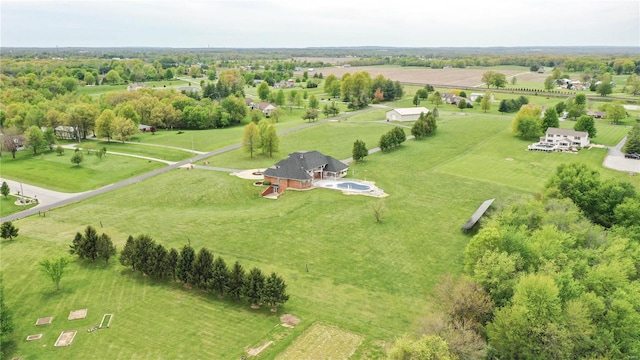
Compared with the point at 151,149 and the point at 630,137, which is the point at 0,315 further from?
the point at 630,137

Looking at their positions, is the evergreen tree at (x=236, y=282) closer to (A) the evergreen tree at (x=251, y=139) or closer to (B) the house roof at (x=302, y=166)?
(B) the house roof at (x=302, y=166)

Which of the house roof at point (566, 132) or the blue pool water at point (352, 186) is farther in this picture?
the house roof at point (566, 132)

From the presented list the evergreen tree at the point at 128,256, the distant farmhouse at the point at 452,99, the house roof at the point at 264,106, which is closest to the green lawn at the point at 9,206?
the evergreen tree at the point at 128,256

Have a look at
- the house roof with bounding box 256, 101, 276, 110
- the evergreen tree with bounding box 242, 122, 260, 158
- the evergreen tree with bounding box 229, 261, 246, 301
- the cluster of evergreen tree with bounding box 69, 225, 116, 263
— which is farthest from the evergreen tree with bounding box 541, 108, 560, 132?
the cluster of evergreen tree with bounding box 69, 225, 116, 263

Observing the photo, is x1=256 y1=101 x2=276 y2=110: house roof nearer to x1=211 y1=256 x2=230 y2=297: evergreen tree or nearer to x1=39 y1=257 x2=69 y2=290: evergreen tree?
x1=39 y1=257 x2=69 y2=290: evergreen tree

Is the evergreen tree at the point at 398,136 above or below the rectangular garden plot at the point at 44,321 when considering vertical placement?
above

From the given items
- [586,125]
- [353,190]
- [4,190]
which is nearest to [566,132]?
[586,125]

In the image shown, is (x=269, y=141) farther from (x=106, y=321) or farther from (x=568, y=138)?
(x=568, y=138)
